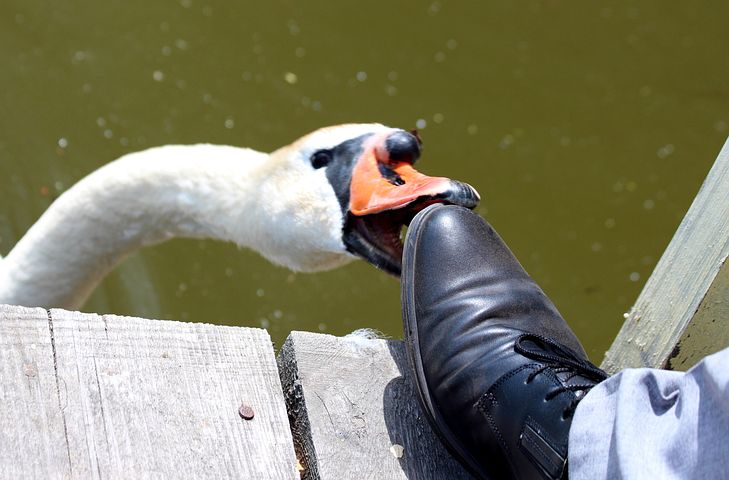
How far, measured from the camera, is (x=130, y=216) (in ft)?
10.3

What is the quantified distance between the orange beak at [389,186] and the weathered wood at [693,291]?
0.46m

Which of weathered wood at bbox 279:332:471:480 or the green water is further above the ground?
weathered wood at bbox 279:332:471:480

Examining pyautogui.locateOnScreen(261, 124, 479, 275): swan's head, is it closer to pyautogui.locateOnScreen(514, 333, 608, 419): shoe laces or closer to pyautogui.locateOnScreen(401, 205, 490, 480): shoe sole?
pyautogui.locateOnScreen(401, 205, 490, 480): shoe sole

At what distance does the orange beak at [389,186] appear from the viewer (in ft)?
7.15

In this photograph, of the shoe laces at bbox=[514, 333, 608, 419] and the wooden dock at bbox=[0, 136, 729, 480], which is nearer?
the wooden dock at bbox=[0, 136, 729, 480]

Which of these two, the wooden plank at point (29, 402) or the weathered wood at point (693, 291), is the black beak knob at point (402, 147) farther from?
the wooden plank at point (29, 402)

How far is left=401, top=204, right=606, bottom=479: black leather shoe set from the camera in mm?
1746

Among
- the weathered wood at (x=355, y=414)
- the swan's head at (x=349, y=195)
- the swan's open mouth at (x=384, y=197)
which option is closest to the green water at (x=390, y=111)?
the swan's head at (x=349, y=195)

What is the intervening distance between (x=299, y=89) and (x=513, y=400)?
3859 mm

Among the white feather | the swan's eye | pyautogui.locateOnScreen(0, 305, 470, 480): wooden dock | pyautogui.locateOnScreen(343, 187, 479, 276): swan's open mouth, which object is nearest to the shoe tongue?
pyautogui.locateOnScreen(0, 305, 470, 480): wooden dock

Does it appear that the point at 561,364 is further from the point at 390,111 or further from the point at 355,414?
the point at 390,111

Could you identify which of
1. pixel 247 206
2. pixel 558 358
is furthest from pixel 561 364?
pixel 247 206

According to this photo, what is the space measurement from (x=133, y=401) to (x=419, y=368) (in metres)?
0.55

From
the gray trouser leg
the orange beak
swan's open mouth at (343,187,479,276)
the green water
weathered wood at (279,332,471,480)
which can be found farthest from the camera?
the green water
